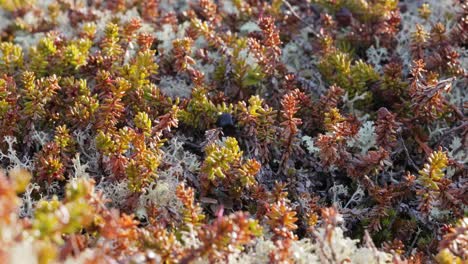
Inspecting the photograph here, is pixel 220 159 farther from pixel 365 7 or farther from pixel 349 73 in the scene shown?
pixel 365 7

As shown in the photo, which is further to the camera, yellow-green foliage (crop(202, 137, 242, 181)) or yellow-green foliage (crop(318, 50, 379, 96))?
yellow-green foliage (crop(318, 50, 379, 96))

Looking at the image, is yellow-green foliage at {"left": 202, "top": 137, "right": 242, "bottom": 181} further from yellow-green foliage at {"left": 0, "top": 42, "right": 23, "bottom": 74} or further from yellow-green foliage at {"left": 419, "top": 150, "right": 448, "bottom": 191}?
yellow-green foliage at {"left": 0, "top": 42, "right": 23, "bottom": 74}

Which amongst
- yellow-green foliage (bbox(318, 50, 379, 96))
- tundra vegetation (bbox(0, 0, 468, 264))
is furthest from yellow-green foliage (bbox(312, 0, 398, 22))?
yellow-green foliage (bbox(318, 50, 379, 96))

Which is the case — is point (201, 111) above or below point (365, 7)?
below

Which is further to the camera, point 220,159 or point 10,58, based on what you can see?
point 10,58

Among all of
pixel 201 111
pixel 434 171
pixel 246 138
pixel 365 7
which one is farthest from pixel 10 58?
pixel 434 171

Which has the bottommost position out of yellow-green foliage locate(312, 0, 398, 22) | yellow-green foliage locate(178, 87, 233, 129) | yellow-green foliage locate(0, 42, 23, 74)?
yellow-green foliage locate(0, 42, 23, 74)

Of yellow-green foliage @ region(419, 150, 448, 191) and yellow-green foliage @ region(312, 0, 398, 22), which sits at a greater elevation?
yellow-green foliage @ region(312, 0, 398, 22)

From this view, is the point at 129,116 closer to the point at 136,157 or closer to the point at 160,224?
the point at 136,157

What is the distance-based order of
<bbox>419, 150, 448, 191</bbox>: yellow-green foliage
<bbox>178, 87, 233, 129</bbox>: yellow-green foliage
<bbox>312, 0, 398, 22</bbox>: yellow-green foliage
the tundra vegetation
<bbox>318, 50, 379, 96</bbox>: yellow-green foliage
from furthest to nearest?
<bbox>312, 0, 398, 22</bbox>: yellow-green foliage
<bbox>318, 50, 379, 96</bbox>: yellow-green foliage
<bbox>178, 87, 233, 129</bbox>: yellow-green foliage
<bbox>419, 150, 448, 191</bbox>: yellow-green foliage
the tundra vegetation

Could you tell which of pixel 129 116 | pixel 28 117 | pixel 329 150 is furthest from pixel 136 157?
pixel 329 150

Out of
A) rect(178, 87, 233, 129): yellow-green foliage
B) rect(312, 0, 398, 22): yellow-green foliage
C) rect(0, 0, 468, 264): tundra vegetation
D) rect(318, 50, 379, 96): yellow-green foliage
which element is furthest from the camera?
rect(312, 0, 398, 22): yellow-green foliage
